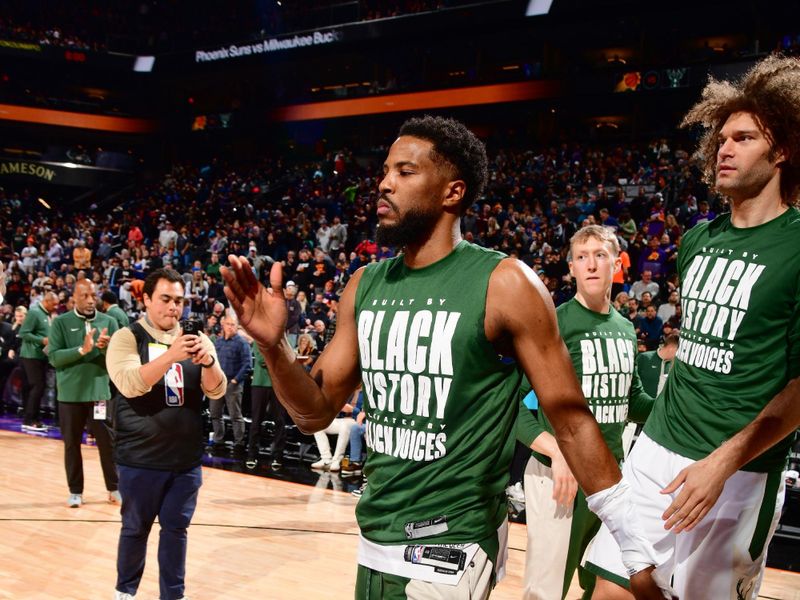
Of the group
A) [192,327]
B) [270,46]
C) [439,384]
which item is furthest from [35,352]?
[270,46]

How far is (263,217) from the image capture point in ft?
75.9

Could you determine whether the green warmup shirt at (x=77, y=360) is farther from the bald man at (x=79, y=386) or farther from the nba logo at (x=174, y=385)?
the nba logo at (x=174, y=385)

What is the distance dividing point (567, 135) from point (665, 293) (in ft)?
48.5

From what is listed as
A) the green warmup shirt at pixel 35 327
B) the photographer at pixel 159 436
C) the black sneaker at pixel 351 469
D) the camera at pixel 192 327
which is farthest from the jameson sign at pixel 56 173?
the camera at pixel 192 327

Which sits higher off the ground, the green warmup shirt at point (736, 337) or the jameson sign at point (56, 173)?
the jameson sign at point (56, 173)

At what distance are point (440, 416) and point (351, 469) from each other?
24.8 ft

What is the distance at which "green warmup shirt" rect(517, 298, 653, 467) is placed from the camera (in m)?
3.91

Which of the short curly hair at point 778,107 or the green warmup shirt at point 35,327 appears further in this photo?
the green warmup shirt at point 35,327

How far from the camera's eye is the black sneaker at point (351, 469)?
9.57 meters

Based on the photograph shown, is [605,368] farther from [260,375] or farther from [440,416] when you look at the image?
[260,375]

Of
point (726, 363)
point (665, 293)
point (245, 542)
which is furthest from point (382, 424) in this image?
point (665, 293)

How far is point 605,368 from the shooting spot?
3922 millimetres

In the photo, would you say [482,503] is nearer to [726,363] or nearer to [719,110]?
A: [726,363]

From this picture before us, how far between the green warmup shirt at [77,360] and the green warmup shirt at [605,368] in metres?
5.26
